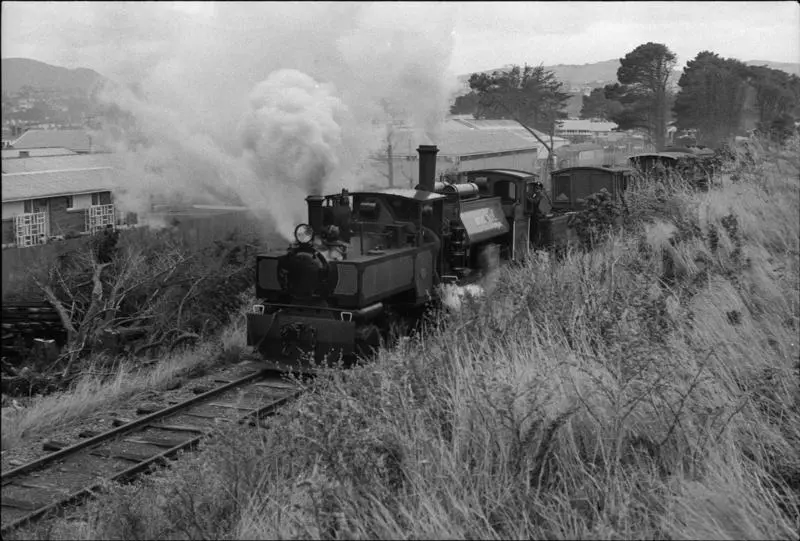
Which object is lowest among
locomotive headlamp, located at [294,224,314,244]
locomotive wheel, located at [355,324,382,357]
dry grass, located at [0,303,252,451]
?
dry grass, located at [0,303,252,451]

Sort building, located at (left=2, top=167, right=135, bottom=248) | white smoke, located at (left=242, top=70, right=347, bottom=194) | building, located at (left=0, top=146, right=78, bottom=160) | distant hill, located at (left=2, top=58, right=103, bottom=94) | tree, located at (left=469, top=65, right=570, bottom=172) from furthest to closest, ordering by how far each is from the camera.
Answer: building, located at (left=0, top=146, right=78, bottom=160), tree, located at (left=469, top=65, right=570, bottom=172), building, located at (left=2, top=167, right=135, bottom=248), white smoke, located at (left=242, top=70, right=347, bottom=194), distant hill, located at (left=2, top=58, right=103, bottom=94)

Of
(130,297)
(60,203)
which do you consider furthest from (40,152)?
(130,297)

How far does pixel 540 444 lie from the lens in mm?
4457

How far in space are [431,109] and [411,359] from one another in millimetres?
11489

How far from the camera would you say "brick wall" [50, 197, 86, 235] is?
16.7 meters

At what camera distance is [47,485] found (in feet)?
22.1

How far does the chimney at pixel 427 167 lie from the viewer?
12.4 meters

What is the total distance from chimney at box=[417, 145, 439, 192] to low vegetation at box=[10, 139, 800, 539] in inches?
235

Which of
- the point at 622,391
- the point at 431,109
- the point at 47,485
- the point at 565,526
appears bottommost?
the point at 47,485

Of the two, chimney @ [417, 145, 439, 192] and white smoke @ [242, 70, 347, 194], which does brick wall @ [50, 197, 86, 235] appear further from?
chimney @ [417, 145, 439, 192]

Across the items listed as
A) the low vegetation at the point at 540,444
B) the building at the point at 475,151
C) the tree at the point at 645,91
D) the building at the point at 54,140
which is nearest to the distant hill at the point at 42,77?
the low vegetation at the point at 540,444

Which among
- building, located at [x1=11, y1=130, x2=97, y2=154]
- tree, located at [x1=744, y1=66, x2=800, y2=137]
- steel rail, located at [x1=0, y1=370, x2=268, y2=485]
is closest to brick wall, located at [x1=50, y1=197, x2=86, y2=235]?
steel rail, located at [x1=0, y1=370, x2=268, y2=485]

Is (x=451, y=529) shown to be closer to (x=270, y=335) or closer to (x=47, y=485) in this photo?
(x=47, y=485)

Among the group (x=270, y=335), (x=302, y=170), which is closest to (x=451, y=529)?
(x=270, y=335)
